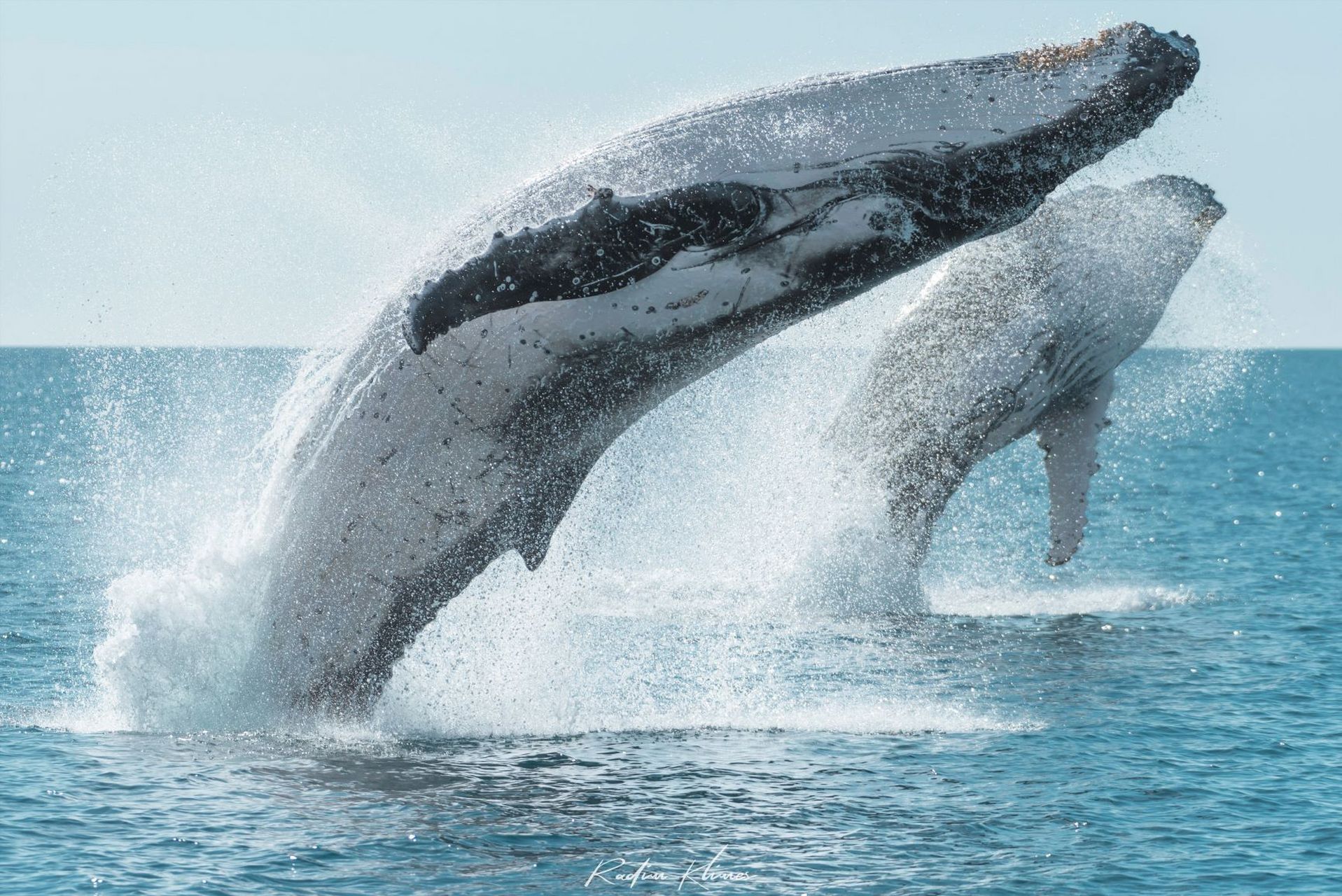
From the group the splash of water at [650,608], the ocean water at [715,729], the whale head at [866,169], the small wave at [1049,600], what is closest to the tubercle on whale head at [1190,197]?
the splash of water at [650,608]

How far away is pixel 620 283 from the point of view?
11.7m

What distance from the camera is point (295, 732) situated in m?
13.8

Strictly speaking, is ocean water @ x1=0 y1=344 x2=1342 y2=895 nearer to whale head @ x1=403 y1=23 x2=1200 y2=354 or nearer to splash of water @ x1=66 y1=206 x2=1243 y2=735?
splash of water @ x1=66 y1=206 x2=1243 y2=735

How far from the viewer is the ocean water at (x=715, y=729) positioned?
11188 millimetres

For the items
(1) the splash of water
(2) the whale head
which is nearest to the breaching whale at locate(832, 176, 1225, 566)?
(1) the splash of water

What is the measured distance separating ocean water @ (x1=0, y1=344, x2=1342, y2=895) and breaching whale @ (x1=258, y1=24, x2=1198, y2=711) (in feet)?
3.85

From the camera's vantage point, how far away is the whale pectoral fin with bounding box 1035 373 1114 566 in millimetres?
21438

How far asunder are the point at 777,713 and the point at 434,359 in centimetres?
519

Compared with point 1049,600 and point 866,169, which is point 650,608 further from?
point 866,169

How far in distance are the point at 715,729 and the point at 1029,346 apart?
816 centimetres

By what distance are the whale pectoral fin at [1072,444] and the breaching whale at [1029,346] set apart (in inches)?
0.8

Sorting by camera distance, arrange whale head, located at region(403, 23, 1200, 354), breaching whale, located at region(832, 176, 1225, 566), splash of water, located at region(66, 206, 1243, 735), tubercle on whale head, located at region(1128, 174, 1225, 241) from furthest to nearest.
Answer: tubercle on whale head, located at region(1128, 174, 1225, 241) → breaching whale, located at region(832, 176, 1225, 566) → splash of water, located at region(66, 206, 1243, 735) → whale head, located at region(403, 23, 1200, 354)

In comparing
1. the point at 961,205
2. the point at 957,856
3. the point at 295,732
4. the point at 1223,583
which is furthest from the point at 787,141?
the point at 1223,583

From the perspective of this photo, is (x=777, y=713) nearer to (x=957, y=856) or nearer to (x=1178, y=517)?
(x=957, y=856)
